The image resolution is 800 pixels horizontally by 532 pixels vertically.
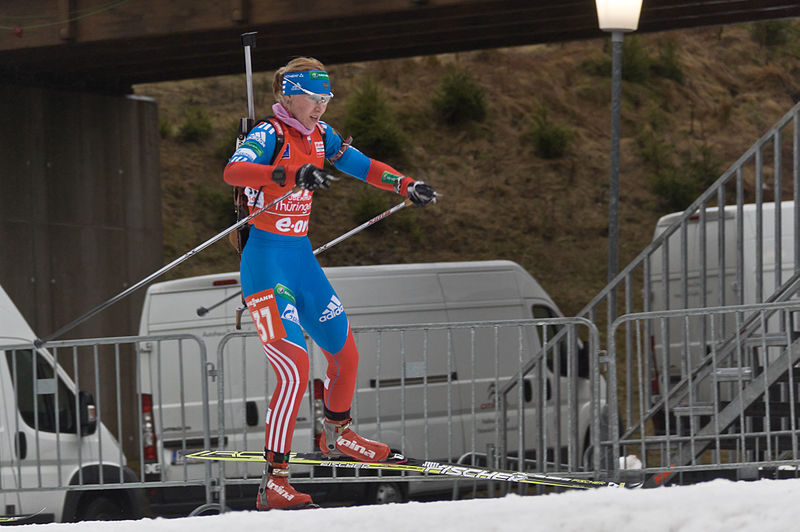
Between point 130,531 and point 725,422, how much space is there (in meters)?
4.85

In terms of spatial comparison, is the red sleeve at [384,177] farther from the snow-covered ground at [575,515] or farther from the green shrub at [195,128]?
the green shrub at [195,128]

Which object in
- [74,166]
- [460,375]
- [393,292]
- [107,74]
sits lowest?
[460,375]

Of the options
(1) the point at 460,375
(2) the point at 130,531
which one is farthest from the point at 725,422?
(2) the point at 130,531

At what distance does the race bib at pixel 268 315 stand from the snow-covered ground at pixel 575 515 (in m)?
1.85

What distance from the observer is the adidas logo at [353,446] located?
22.1 ft

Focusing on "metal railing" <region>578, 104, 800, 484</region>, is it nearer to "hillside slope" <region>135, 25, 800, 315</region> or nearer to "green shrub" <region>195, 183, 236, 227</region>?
"hillside slope" <region>135, 25, 800, 315</region>

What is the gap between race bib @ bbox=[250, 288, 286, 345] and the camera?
6199 millimetres

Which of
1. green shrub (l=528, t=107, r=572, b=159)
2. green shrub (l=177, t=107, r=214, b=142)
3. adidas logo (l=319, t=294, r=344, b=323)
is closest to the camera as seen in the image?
adidas logo (l=319, t=294, r=344, b=323)

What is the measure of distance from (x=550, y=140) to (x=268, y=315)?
95.6ft

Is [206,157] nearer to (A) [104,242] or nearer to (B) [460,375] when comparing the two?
(A) [104,242]

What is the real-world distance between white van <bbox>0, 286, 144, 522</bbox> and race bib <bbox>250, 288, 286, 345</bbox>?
132 inches

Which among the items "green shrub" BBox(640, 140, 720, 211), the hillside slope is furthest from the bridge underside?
"green shrub" BBox(640, 140, 720, 211)

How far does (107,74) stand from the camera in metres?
17.8

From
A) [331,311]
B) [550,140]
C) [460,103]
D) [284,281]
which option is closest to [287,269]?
[284,281]
